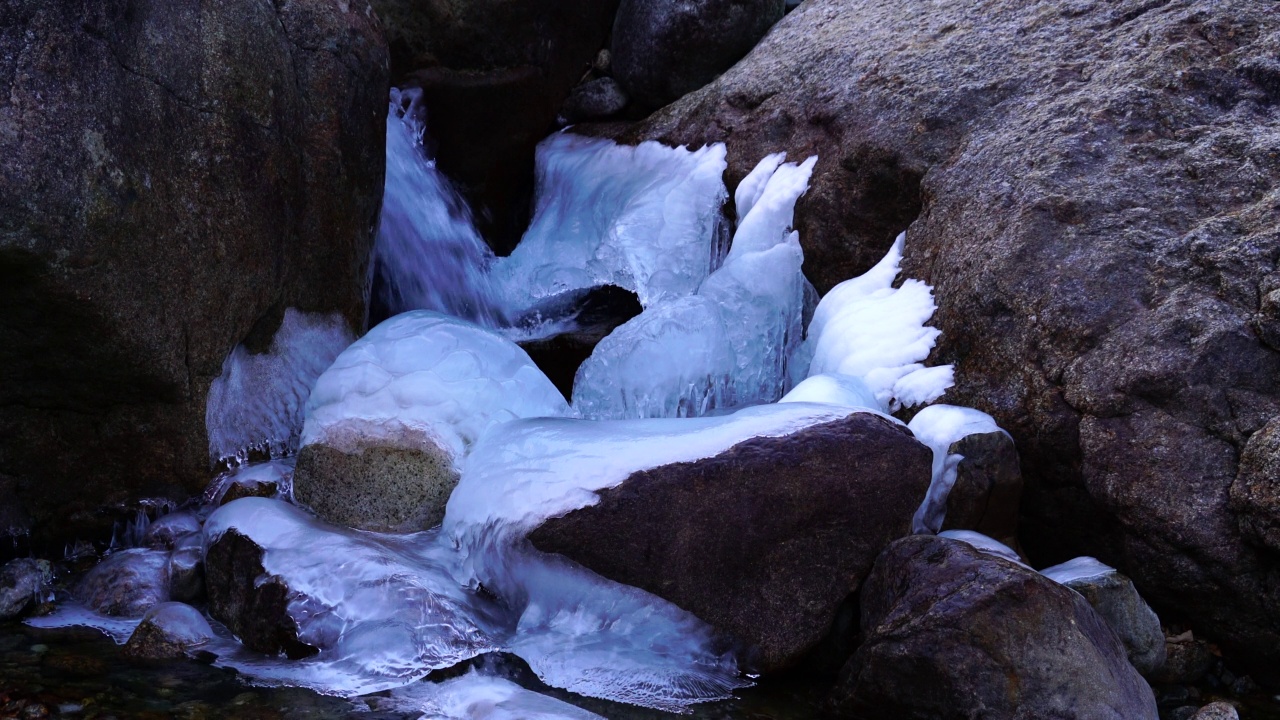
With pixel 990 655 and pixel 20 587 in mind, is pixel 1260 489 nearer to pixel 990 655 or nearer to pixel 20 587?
pixel 990 655

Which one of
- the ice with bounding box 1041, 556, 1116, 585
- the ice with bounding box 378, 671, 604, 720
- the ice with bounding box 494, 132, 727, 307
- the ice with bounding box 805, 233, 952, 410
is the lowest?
Answer: the ice with bounding box 1041, 556, 1116, 585

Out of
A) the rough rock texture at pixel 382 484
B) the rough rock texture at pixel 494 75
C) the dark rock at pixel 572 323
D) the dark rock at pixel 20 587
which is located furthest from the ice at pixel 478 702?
the rough rock texture at pixel 494 75

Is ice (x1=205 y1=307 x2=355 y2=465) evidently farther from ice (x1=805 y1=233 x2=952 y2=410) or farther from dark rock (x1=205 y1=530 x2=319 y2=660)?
ice (x1=805 y1=233 x2=952 y2=410)

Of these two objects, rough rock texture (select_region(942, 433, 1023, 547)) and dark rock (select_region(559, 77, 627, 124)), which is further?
dark rock (select_region(559, 77, 627, 124))

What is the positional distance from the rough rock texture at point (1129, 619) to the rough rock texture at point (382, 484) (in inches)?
86.4

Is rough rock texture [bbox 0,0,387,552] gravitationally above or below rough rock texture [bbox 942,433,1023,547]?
above

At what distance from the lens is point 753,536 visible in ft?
11.0

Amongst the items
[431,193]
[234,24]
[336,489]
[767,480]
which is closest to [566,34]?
[431,193]

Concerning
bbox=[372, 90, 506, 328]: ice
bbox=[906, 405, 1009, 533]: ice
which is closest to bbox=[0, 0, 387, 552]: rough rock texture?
bbox=[372, 90, 506, 328]: ice

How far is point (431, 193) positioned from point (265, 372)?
2.21 m

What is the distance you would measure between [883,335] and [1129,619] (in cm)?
157

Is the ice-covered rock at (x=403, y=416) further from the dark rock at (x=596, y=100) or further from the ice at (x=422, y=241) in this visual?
the dark rock at (x=596, y=100)

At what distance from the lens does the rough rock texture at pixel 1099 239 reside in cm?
339

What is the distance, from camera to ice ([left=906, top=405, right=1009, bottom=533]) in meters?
3.63
